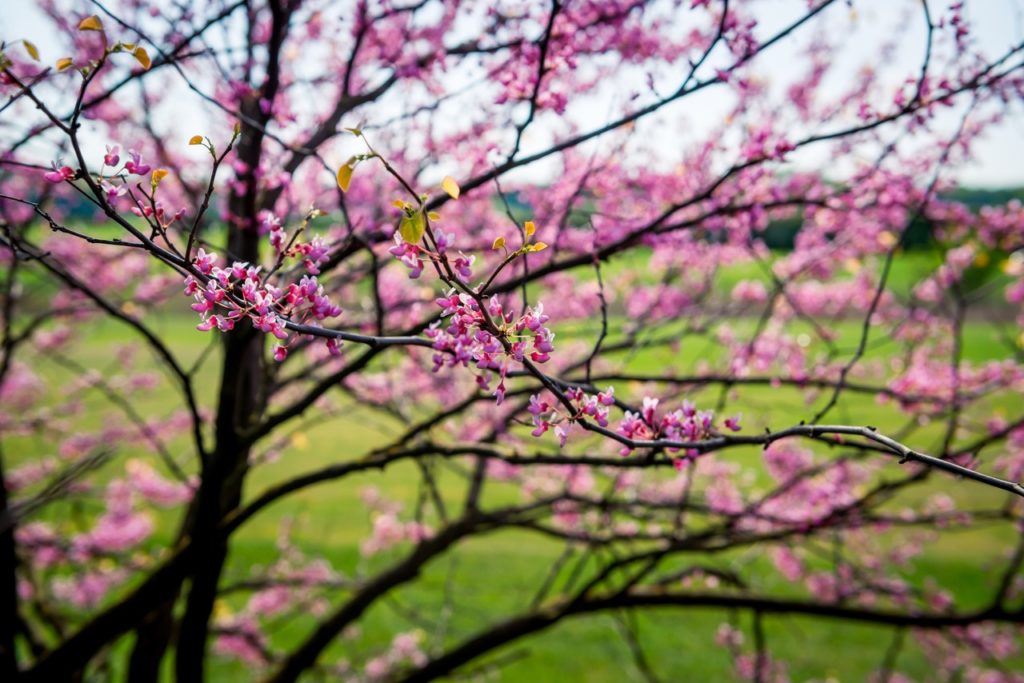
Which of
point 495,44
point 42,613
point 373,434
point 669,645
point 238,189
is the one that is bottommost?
point 42,613

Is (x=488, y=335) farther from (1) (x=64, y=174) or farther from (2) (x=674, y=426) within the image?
(1) (x=64, y=174)

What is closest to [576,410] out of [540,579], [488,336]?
[488,336]

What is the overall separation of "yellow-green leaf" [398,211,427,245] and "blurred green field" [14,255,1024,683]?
240 centimetres

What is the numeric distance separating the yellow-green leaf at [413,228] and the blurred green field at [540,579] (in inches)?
94.6

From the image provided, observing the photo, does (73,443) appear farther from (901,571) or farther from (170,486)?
Answer: (901,571)

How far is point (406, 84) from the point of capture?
8.03 ft

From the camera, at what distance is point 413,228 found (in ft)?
2.93

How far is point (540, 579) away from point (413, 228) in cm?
635

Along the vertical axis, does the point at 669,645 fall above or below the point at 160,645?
above

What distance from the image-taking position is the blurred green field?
536cm

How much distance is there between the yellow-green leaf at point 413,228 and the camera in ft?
2.90

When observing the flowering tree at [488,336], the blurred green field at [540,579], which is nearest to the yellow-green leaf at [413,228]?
the flowering tree at [488,336]

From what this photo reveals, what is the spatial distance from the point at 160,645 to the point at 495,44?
2840 millimetres

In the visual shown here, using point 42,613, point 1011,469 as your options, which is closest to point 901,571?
point 1011,469
